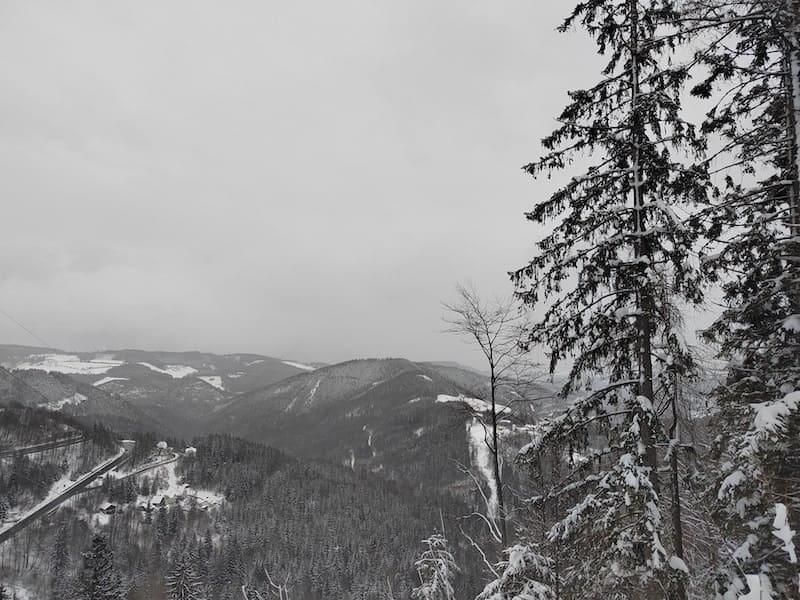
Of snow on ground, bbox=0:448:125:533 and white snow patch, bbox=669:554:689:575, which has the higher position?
white snow patch, bbox=669:554:689:575

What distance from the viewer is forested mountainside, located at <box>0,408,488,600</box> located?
122 metres

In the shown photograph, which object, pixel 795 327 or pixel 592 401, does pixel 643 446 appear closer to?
pixel 592 401

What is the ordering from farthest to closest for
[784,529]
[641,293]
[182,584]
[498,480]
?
[182,584]
[498,480]
[641,293]
[784,529]

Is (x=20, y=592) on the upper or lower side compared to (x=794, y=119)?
lower

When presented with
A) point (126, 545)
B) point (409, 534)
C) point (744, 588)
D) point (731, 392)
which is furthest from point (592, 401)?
point (126, 545)

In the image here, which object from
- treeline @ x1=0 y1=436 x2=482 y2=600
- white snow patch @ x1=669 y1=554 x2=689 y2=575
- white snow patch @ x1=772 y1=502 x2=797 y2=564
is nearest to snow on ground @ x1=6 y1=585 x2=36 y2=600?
treeline @ x1=0 y1=436 x2=482 y2=600

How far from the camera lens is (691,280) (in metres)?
8.20

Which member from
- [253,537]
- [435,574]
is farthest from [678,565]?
[253,537]

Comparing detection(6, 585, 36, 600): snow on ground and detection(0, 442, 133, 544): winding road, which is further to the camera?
detection(0, 442, 133, 544): winding road

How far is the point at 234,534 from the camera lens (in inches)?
6088

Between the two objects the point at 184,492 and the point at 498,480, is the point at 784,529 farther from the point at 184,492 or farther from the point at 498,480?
the point at 184,492

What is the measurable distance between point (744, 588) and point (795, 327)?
4.06 m

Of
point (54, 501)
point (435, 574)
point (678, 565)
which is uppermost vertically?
point (678, 565)

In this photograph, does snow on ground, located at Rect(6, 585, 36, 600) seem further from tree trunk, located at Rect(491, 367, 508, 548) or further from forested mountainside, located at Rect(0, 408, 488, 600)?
tree trunk, located at Rect(491, 367, 508, 548)
